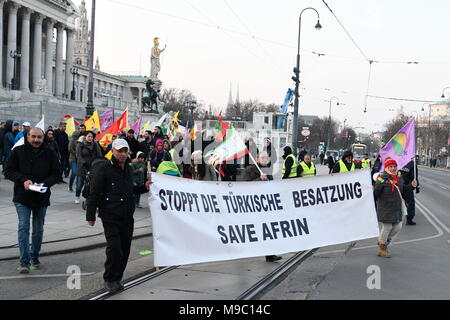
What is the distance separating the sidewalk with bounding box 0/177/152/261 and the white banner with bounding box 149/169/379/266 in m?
2.65

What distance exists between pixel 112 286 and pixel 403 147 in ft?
21.6

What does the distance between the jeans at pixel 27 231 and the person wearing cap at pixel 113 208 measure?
1.21 meters

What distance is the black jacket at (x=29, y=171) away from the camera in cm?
693

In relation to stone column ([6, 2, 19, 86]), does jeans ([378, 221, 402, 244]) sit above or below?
below

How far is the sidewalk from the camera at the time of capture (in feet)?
27.3

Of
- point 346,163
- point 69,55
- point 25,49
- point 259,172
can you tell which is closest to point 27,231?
point 259,172

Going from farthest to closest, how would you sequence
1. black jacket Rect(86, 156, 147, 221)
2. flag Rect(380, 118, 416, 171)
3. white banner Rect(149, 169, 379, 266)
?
flag Rect(380, 118, 416, 171), white banner Rect(149, 169, 379, 266), black jacket Rect(86, 156, 147, 221)

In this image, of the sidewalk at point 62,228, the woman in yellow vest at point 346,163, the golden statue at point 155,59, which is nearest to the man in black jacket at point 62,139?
the sidewalk at point 62,228

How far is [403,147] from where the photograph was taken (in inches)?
409

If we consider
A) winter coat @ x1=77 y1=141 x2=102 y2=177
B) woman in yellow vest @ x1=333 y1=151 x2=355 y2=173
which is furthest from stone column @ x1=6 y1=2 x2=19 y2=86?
woman in yellow vest @ x1=333 y1=151 x2=355 y2=173

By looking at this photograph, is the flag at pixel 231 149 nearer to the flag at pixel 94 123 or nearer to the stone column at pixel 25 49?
the flag at pixel 94 123

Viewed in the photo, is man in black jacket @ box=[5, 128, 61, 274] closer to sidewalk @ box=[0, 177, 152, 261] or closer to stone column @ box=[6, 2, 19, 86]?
sidewalk @ box=[0, 177, 152, 261]

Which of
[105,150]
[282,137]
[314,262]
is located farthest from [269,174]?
[282,137]

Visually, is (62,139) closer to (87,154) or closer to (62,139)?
(62,139)
